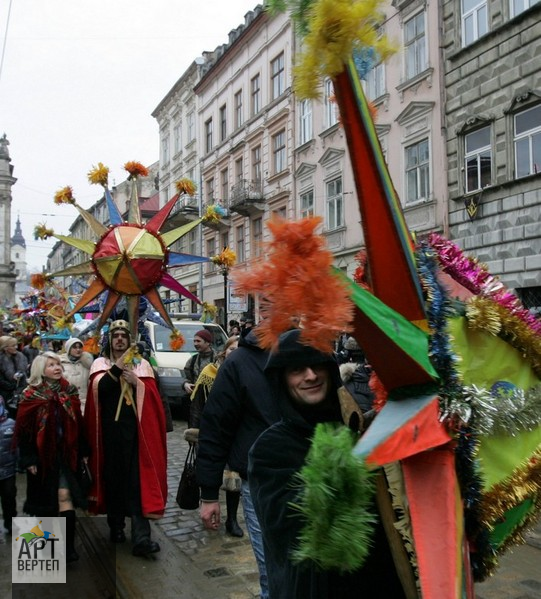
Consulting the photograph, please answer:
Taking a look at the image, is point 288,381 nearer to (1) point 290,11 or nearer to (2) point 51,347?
(1) point 290,11

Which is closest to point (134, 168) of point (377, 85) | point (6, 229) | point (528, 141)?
point (528, 141)

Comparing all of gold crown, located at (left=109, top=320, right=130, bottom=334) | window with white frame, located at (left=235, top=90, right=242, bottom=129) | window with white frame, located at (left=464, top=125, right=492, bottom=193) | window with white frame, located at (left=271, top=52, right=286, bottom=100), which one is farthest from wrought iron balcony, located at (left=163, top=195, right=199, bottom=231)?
gold crown, located at (left=109, top=320, right=130, bottom=334)

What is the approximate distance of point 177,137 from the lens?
38344 millimetres

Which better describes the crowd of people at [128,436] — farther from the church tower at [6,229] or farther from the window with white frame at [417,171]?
the church tower at [6,229]

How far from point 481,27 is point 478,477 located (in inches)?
595

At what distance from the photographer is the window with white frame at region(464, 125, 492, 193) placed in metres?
Answer: 14.4

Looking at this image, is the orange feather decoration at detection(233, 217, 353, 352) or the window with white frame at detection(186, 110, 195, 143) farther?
the window with white frame at detection(186, 110, 195, 143)

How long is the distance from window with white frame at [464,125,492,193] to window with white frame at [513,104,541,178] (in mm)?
810

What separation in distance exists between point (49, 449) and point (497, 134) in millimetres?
12329

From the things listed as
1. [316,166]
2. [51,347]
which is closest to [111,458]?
[51,347]

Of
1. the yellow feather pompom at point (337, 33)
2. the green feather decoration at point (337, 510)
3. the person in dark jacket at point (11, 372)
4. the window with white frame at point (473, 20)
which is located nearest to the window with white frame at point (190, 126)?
the window with white frame at point (473, 20)

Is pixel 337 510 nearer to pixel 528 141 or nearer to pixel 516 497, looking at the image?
pixel 516 497

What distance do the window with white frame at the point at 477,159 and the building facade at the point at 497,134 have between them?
0.08 feet

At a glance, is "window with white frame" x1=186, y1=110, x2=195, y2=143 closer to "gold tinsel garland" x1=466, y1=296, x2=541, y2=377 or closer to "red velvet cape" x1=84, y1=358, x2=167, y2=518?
"red velvet cape" x1=84, y1=358, x2=167, y2=518
